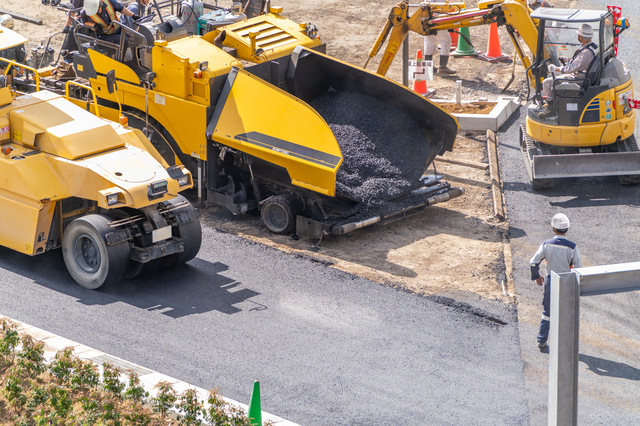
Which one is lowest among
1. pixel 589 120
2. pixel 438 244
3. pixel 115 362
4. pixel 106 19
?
pixel 438 244

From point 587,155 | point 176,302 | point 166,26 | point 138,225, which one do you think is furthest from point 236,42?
point 587,155

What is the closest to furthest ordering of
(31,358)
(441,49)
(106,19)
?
(31,358)
(106,19)
(441,49)

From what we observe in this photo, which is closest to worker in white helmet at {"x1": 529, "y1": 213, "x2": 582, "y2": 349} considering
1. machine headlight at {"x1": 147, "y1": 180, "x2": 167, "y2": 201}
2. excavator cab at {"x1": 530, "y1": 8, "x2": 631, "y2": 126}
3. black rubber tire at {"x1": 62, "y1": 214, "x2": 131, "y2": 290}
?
machine headlight at {"x1": 147, "y1": 180, "x2": 167, "y2": 201}

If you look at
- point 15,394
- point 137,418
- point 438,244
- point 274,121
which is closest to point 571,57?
point 438,244

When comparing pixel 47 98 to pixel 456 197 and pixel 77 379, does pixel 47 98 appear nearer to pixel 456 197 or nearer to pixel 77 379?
pixel 77 379

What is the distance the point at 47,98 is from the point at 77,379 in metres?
3.92

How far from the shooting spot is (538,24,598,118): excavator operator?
1030 cm

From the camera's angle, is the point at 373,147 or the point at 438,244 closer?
the point at 438,244

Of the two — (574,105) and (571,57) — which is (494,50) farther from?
(574,105)

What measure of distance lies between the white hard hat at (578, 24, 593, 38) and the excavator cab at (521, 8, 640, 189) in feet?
0.32

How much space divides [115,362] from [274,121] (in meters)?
3.79

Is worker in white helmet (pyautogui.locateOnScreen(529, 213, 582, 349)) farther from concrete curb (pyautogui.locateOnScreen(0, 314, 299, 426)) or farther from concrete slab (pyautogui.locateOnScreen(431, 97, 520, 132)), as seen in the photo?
concrete slab (pyautogui.locateOnScreen(431, 97, 520, 132))

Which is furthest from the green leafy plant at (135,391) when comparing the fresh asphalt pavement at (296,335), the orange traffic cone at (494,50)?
the orange traffic cone at (494,50)

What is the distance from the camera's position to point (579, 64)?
407 inches
